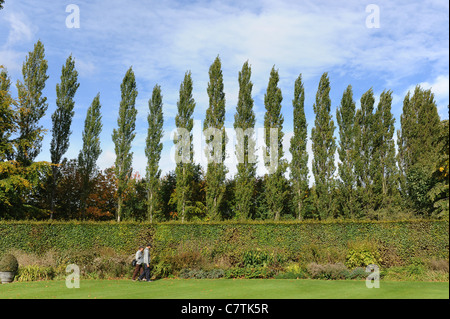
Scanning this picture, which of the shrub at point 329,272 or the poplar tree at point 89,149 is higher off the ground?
the poplar tree at point 89,149

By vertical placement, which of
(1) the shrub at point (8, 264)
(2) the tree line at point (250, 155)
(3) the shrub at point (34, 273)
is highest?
(2) the tree line at point (250, 155)

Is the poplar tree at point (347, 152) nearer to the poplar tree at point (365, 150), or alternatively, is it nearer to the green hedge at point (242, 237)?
the poplar tree at point (365, 150)

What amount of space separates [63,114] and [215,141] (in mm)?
14535

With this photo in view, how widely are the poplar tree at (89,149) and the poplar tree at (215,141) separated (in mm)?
10955

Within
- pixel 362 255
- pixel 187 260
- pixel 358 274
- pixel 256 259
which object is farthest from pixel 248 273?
pixel 362 255

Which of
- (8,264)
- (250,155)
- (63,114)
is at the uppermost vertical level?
(63,114)

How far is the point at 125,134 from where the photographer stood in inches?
1296

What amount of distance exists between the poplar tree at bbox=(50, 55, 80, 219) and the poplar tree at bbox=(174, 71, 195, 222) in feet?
33.8

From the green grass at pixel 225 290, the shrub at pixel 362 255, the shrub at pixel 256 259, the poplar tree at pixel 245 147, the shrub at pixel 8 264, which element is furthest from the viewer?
the poplar tree at pixel 245 147

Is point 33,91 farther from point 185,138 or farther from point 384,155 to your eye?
point 384,155

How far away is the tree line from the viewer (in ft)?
98.0

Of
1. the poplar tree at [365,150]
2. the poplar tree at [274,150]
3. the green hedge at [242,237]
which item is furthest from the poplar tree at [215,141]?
the poplar tree at [365,150]

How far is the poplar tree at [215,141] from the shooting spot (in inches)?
1166

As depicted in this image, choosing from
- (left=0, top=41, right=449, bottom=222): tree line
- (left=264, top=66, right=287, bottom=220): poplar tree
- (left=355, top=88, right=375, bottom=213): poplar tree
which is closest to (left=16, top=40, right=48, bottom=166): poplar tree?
(left=0, top=41, right=449, bottom=222): tree line
